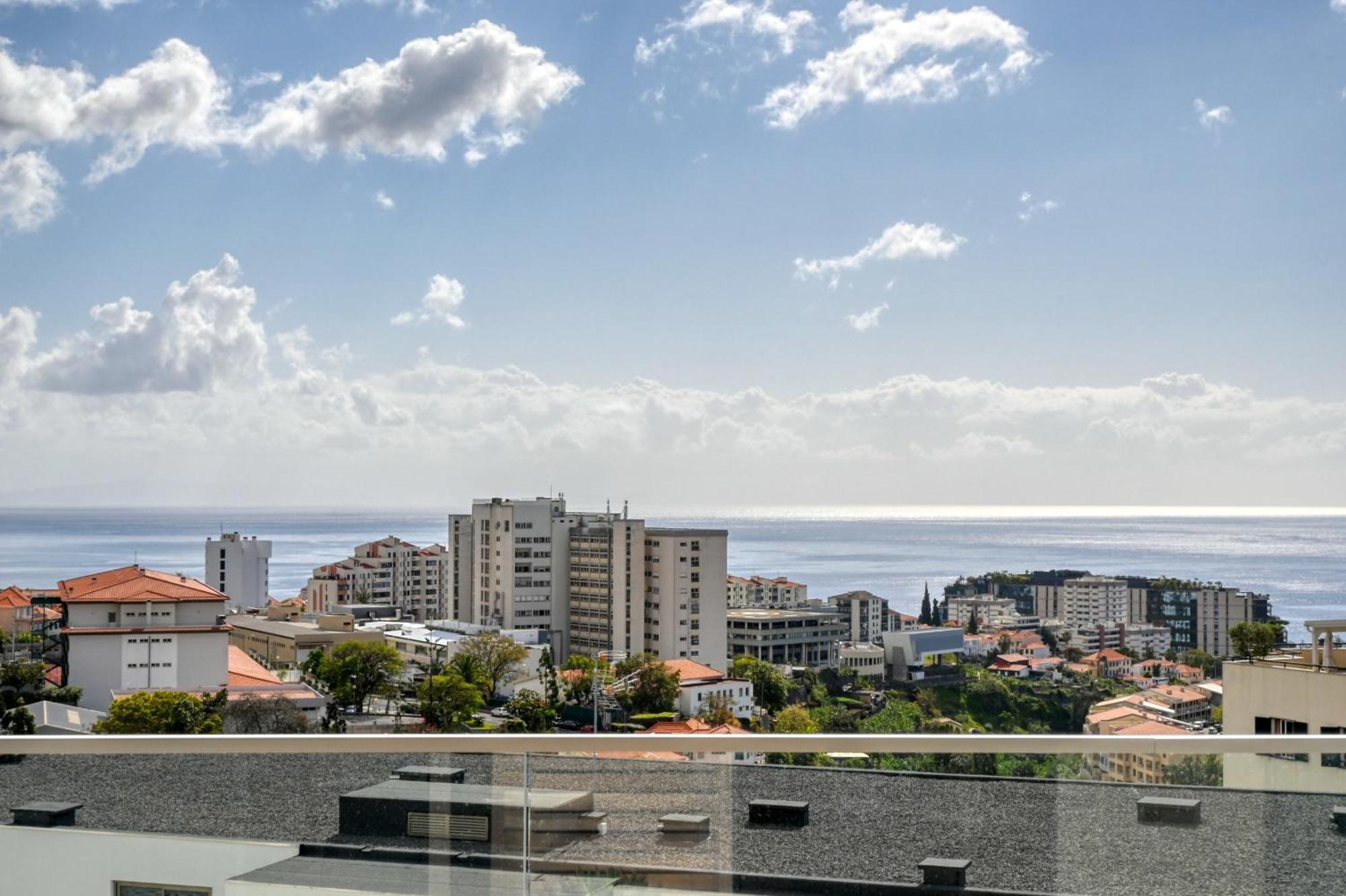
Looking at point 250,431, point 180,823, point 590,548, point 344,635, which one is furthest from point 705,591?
point 180,823

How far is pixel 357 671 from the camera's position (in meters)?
22.4

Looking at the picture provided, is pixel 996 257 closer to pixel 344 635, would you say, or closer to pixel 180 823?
pixel 344 635

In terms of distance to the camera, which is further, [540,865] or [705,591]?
[705,591]

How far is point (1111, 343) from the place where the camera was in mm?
40406

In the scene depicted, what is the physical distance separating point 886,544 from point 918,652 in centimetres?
2366

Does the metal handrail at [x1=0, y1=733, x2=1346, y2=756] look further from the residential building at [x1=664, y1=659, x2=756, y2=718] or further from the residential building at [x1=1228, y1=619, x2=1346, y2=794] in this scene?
the residential building at [x1=664, y1=659, x2=756, y2=718]

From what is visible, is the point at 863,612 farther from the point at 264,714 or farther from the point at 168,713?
the point at 168,713

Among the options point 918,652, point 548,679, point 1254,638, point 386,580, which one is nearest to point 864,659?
point 918,652

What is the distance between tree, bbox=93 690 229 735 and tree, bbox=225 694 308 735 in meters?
0.44

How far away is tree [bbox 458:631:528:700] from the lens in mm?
24547

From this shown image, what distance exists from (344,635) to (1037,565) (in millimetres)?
24938

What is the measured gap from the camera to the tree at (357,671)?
72.4 ft

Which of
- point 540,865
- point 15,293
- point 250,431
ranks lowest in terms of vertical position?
point 540,865

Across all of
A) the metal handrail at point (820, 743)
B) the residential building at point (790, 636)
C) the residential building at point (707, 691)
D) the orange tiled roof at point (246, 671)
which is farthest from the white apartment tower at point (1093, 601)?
the metal handrail at point (820, 743)
